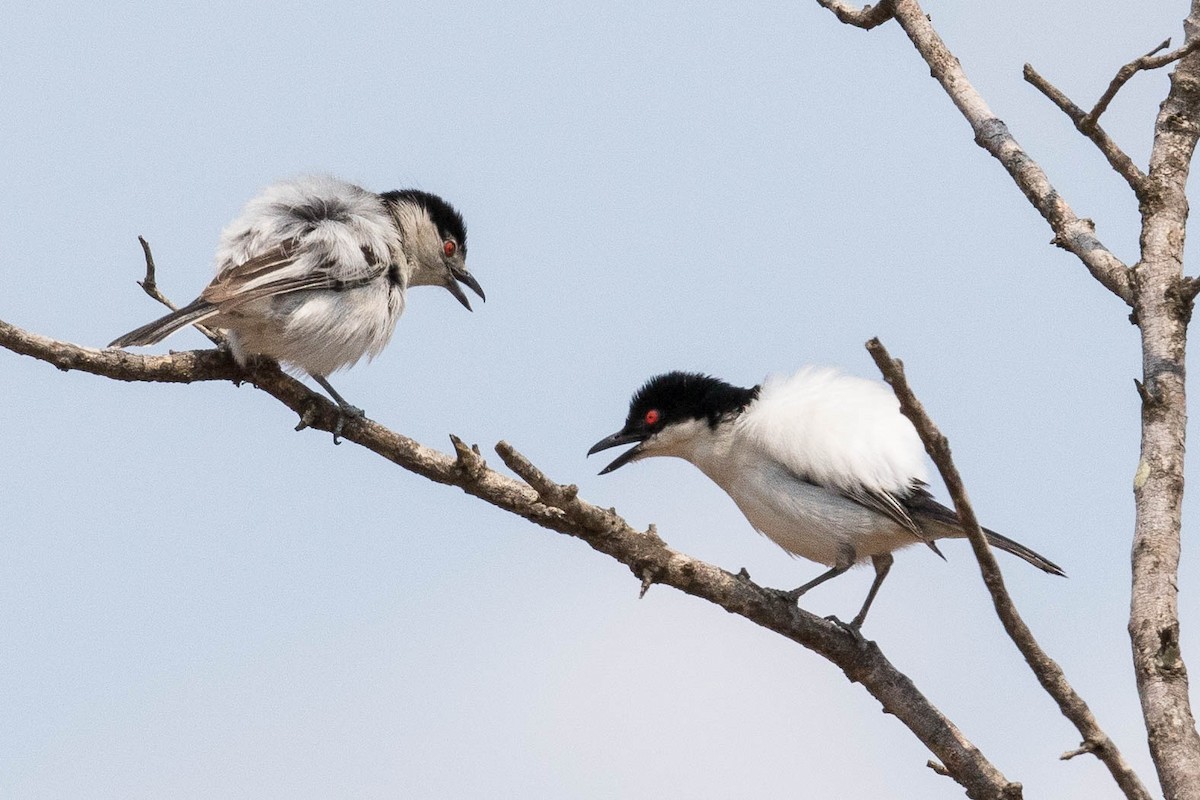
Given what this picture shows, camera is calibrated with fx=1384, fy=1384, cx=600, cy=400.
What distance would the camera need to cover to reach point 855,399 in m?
7.53

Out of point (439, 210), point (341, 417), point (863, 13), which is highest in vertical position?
point (863, 13)

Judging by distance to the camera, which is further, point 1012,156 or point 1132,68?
point 1012,156

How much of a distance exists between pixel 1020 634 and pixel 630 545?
144 cm

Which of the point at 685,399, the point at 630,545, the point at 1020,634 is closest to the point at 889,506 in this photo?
the point at 685,399

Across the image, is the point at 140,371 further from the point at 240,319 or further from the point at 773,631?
the point at 773,631

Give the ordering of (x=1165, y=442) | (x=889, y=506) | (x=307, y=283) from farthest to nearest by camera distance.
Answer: (x=889, y=506) → (x=307, y=283) → (x=1165, y=442)

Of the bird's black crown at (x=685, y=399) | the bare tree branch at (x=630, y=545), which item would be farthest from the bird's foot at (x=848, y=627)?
the bird's black crown at (x=685, y=399)

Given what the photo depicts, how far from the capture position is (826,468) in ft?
23.7

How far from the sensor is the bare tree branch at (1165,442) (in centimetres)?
420

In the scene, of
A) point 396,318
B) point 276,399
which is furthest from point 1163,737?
point 396,318

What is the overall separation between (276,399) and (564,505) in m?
2.18

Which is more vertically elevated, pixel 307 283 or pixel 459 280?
pixel 459 280

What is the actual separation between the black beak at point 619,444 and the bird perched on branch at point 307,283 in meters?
1.58

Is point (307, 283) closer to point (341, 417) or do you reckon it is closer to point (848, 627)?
point (341, 417)
